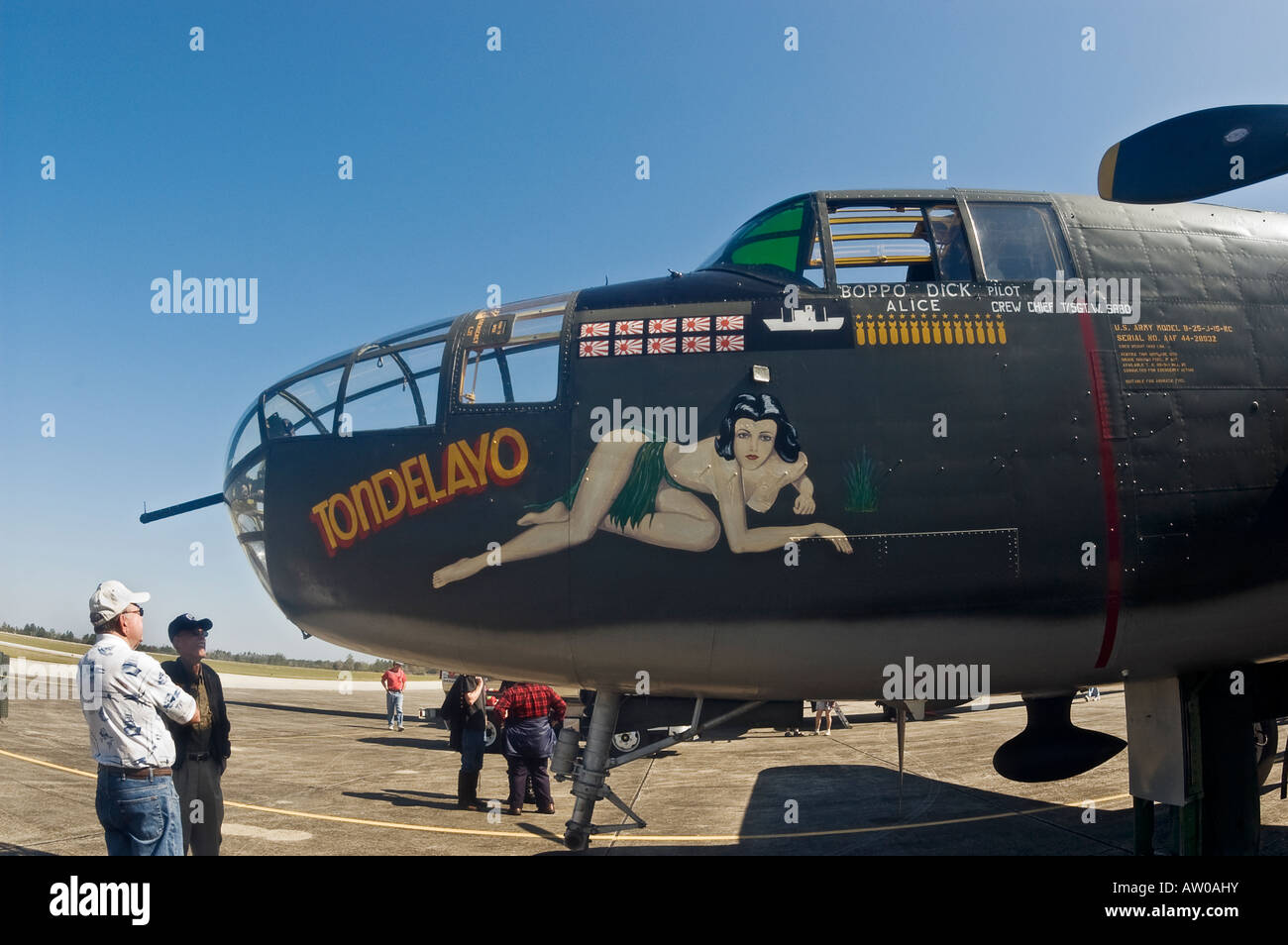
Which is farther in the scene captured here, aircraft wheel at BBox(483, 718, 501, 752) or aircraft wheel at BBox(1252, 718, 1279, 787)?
aircraft wheel at BBox(483, 718, 501, 752)

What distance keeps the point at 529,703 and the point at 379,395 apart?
5.93 m

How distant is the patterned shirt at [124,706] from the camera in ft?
15.0

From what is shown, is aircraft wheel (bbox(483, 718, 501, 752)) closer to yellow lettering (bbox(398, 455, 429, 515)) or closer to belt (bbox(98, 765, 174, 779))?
belt (bbox(98, 765, 174, 779))

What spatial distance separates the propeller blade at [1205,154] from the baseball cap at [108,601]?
6291 mm

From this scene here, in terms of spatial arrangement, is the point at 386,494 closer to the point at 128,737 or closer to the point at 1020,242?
the point at 128,737

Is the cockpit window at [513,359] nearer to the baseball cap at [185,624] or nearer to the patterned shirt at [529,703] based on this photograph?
the baseball cap at [185,624]

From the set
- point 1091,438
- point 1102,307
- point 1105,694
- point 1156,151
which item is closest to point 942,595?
point 1091,438

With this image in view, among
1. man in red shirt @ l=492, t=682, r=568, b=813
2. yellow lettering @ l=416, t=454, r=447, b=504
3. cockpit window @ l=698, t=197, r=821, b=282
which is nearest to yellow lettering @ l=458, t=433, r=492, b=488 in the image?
yellow lettering @ l=416, t=454, r=447, b=504

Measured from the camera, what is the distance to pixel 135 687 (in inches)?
184

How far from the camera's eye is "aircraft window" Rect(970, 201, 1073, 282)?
520 cm

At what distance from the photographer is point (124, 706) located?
4613 mm

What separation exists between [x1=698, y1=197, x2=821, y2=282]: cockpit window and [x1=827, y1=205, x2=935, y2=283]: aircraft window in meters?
0.17

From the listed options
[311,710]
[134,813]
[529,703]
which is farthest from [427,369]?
[311,710]
